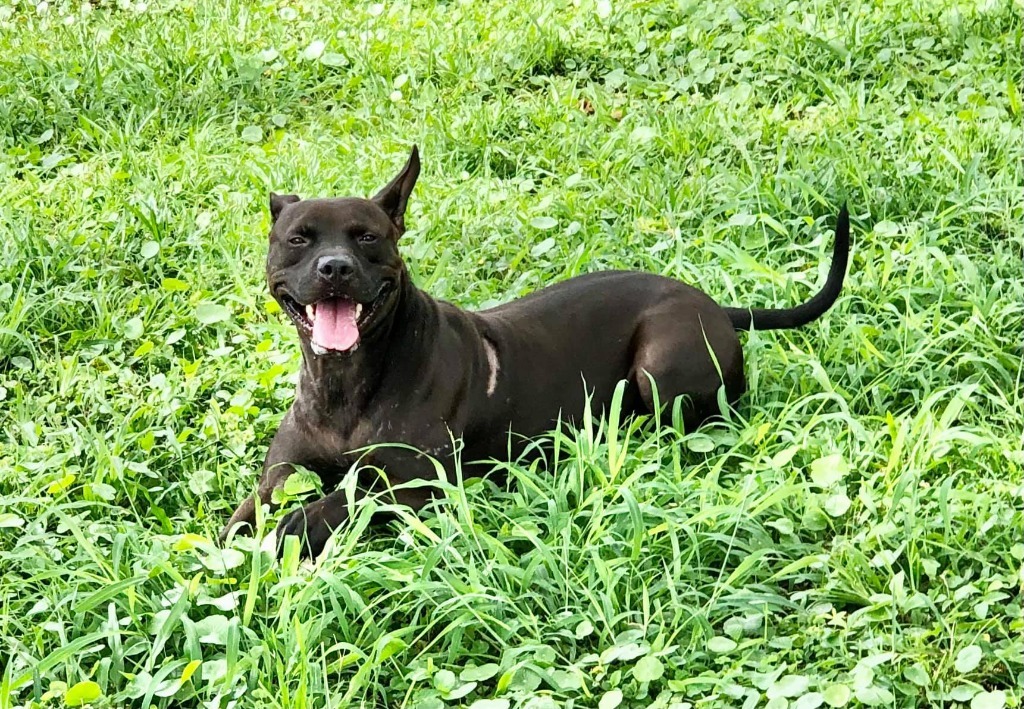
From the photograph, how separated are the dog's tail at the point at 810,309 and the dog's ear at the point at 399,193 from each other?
46.9 inches

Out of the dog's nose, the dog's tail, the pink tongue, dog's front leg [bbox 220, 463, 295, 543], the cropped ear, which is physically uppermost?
the cropped ear

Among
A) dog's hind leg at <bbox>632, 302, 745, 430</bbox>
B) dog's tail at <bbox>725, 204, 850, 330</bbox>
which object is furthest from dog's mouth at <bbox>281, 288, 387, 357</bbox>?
dog's tail at <bbox>725, 204, 850, 330</bbox>

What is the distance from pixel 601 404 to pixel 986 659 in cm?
151

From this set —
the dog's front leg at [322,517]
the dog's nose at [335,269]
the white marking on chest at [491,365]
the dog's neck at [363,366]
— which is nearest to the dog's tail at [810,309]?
the white marking on chest at [491,365]

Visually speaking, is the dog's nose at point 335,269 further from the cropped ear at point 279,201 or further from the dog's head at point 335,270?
the cropped ear at point 279,201

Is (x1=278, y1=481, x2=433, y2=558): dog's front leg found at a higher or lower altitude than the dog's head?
lower

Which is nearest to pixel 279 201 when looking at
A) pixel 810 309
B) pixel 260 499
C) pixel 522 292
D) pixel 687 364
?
pixel 260 499

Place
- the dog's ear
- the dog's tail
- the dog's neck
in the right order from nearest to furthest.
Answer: the dog's neck → the dog's ear → the dog's tail

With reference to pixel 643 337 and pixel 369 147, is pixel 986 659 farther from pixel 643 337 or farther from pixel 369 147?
pixel 369 147

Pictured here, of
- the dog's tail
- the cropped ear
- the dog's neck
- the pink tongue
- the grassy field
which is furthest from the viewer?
the dog's tail

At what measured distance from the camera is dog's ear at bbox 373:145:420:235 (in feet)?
13.1

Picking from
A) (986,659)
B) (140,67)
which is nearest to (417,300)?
(986,659)

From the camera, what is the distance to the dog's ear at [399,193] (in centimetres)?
398

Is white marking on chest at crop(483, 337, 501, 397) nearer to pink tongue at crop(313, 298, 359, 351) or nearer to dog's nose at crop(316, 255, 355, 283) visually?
pink tongue at crop(313, 298, 359, 351)
